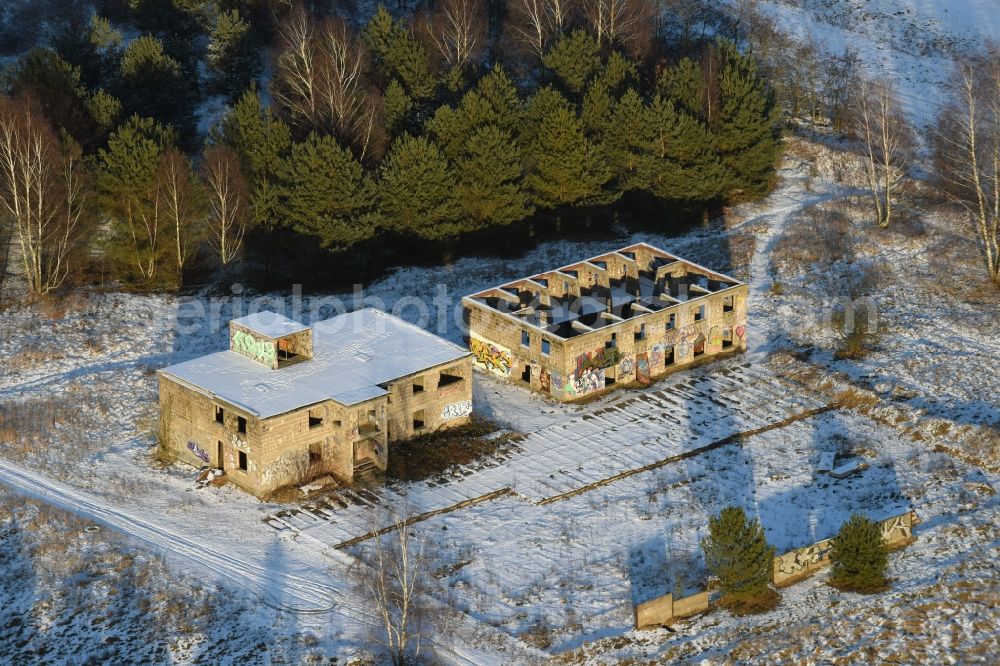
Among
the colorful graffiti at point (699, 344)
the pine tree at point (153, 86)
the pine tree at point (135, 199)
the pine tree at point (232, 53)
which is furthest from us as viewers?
the pine tree at point (232, 53)

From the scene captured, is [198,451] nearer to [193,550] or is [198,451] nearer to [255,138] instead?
[193,550]

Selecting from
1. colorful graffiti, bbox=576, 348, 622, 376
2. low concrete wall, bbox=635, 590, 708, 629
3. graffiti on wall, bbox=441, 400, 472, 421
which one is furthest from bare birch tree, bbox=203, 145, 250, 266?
low concrete wall, bbox=635, 590, 708, 629

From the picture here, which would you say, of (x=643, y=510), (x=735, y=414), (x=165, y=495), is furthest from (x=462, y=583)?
(x=735, y=414)

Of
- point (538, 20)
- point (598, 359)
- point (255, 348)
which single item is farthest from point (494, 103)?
point (255, 348)

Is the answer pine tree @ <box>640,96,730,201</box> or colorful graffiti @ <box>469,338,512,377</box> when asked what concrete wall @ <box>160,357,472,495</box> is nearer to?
colorful graffiti @ <box>469,338,512,377</box>

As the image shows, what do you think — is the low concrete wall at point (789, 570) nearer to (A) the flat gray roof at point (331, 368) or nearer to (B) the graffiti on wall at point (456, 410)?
(A) the flat gray roof at point (331, 368)

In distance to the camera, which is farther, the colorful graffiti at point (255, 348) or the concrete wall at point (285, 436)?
the colorful graffiti at point (255, 348)

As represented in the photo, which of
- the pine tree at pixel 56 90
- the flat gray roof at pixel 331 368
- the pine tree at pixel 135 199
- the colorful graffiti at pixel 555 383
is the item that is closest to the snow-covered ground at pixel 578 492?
the colorful graffiti at pixel 555 383
